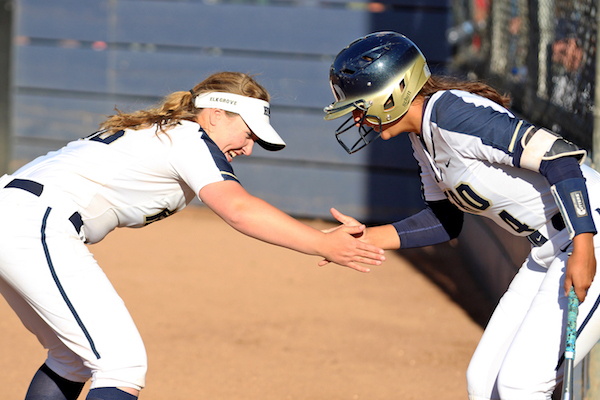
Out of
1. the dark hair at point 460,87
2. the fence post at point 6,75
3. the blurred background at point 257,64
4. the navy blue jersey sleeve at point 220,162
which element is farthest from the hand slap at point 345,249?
the fence post at point 6,75

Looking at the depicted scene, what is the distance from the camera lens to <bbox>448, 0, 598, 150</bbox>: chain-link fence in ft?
14.8

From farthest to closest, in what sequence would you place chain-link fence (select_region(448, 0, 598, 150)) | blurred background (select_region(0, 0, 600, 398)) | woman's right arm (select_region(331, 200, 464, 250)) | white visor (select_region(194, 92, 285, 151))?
blurred background (select_region(0, 0, 600, 398)) < chain-link fence (select_region(448, 0, 598, 150)) < woman's right arm (select_region(331, 200, 464, 250)) < white visor (select_region(194, 92, 285, 151))

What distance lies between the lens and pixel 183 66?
31.1 feet

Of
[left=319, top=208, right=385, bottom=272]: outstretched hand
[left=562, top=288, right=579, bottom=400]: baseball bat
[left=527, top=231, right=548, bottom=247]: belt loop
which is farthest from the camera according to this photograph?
[left=527, top=231, right=548, bottom=247]: belt loop

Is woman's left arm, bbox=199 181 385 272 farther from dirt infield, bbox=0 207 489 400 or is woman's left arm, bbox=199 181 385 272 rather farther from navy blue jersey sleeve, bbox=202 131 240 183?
dirt infield, bbox=0 207 489 400

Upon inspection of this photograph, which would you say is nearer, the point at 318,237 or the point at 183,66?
the point at 318,237

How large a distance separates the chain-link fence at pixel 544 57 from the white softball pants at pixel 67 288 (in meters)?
2.45

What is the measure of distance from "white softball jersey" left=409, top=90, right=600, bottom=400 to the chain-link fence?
1203mm

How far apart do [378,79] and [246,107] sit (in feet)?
1.96

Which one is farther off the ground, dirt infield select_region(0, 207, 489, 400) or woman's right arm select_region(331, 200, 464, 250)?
woman's right arm select_region(331, 200, 464, 250)

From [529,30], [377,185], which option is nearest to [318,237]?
[529,30]

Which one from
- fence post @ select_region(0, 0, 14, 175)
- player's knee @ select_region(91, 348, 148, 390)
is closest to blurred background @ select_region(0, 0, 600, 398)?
fence post @ select_region(0, 0, 14, 175)

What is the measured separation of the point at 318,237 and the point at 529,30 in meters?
4.63

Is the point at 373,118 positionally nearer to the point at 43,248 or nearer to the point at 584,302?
the point at 584,302
